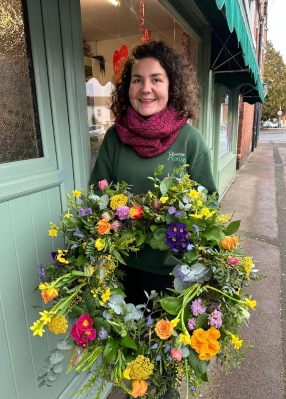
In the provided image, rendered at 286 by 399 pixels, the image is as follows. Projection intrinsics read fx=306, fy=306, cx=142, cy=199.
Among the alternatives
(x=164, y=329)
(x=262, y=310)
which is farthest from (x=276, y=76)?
(x=164, y=329)

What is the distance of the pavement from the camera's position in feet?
6.72

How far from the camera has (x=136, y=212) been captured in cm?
115

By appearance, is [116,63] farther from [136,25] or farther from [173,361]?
[173,361]

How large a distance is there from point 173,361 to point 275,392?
1.37 metres

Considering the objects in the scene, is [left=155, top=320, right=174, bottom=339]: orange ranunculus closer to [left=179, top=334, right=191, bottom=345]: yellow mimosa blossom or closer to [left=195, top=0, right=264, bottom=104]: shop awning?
[left=179, top=334, right=191, bottom=345]: yellow mimosa blossom

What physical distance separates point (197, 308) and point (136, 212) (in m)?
0.41

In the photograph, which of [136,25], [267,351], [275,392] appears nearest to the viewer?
[275,392]

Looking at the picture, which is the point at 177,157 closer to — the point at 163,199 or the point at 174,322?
the point at 163,199

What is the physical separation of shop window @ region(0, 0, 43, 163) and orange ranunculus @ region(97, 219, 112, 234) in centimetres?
51

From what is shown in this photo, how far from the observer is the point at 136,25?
2742mm

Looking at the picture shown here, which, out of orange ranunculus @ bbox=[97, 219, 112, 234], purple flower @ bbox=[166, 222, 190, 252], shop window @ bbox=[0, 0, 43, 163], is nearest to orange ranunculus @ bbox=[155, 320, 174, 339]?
purple flower @ bbox=[166, 222, 190, 252]

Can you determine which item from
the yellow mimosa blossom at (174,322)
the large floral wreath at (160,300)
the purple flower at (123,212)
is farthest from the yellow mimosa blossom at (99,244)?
the yellow mimosa blossom at (174,322)

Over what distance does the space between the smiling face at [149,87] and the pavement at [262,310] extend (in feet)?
3.13

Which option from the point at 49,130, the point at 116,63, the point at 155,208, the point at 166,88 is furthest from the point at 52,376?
the point at 116,63
